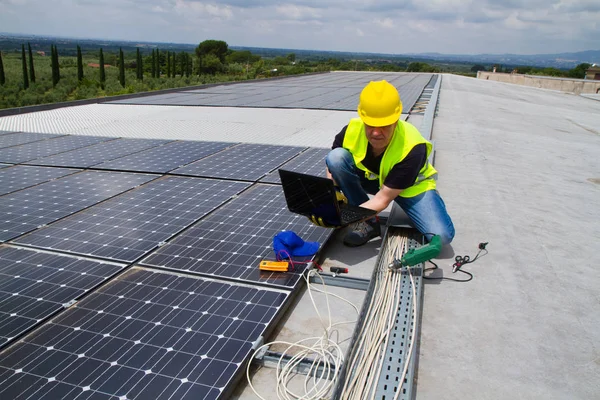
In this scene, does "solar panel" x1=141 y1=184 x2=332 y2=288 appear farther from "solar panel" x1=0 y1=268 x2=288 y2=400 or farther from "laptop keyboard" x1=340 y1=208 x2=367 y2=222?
"laptop keyboard" x1=340 y1=208 x2=367 y2=222

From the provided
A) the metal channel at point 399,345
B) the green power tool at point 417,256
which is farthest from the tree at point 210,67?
the metal channel at point 399,345

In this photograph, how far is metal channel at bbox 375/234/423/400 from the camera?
90.4 inches

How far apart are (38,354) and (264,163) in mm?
4326

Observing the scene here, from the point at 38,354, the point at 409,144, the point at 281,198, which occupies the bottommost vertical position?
the point at 38,354

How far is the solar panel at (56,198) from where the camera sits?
421cm

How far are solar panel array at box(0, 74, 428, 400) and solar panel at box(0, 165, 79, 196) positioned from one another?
24 mm

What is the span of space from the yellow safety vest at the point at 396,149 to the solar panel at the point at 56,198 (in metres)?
2.95

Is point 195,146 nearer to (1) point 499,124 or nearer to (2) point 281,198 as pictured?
(2) point 281,198

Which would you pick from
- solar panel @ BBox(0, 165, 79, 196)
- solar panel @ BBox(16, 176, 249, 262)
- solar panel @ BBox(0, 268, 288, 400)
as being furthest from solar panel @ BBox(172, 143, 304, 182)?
solar panel @ BBox(0, 268, 288, 400)

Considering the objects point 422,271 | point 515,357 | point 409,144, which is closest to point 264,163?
point 409,144

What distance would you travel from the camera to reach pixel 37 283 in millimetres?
3160

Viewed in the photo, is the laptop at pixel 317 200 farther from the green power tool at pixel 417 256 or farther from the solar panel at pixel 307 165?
the solar panel at pixel 307 165

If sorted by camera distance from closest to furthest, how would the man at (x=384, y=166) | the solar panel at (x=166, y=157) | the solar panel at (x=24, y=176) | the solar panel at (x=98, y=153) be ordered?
1. the man at (x=384, y=166)
2. the solar panel at (x=24, y=176)
3. the solar panel at (x=166, y=157)
4. the solar panel at (x=98, y=153)

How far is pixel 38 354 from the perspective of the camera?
2.47 m
